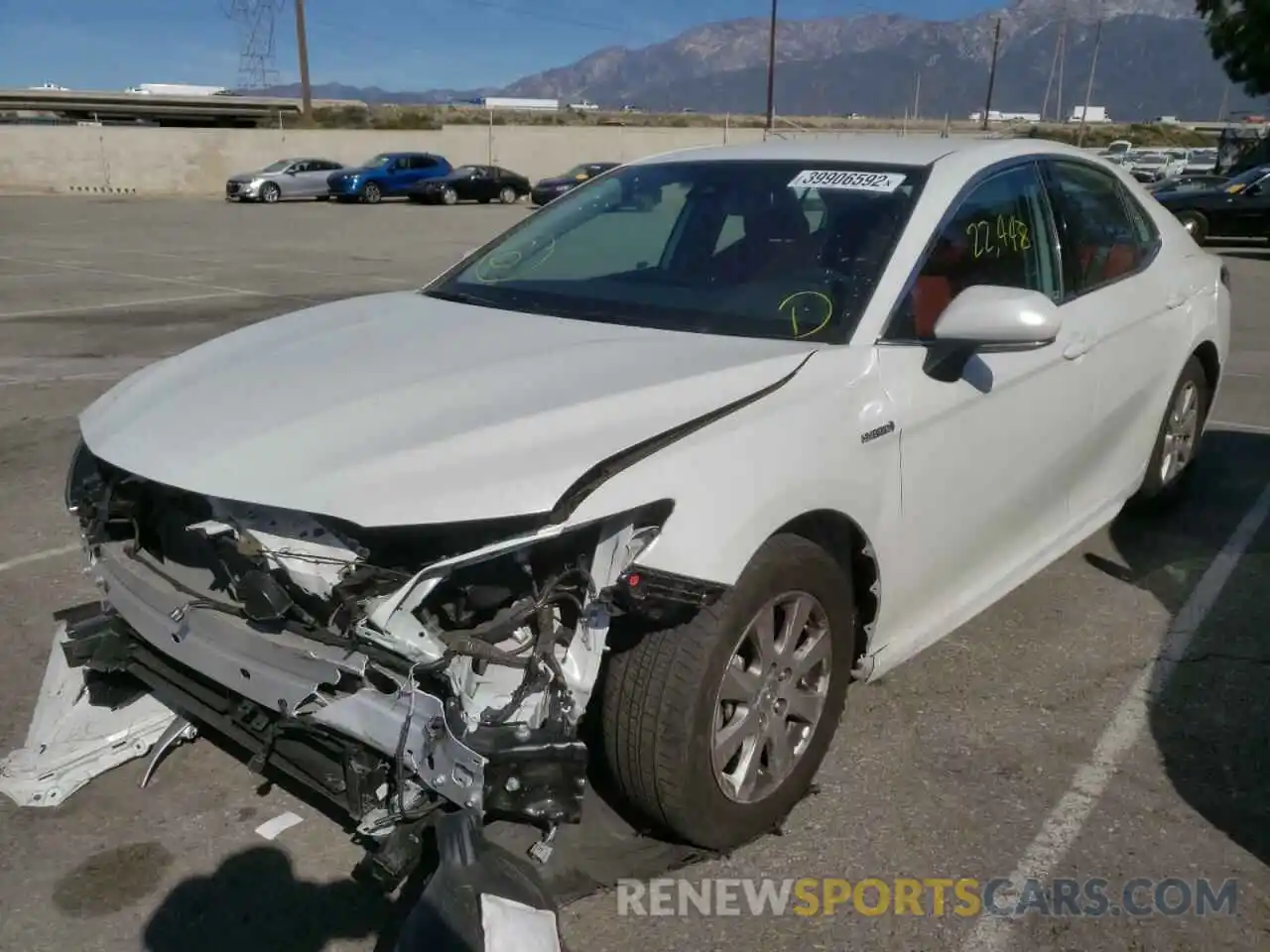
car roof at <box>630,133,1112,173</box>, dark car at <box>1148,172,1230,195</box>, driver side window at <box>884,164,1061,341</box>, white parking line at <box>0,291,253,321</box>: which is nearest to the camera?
driver side window at <box>884,164,1061,341</box>

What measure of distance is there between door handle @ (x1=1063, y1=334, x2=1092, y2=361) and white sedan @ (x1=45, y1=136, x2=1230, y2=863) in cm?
1

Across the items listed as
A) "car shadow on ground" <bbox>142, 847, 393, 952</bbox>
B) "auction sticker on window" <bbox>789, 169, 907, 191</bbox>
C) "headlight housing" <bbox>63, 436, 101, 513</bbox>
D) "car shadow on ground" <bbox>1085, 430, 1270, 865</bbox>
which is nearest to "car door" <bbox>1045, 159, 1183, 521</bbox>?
"car shadow on ground" <bbox>1085, 430, 1270, 865</bbox>

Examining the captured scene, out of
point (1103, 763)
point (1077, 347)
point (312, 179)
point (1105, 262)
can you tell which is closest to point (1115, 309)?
point (1105, 262)

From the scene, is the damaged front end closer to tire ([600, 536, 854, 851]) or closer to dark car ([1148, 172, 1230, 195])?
tire ([600, 536, 854, 851])

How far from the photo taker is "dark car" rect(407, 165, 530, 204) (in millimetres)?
35031

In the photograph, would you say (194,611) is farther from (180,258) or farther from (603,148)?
(603,148)

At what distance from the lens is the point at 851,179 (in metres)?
3.65

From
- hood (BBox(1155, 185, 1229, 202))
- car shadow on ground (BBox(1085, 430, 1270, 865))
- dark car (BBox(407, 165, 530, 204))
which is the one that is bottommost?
dark car (BBox(407, 165, 530, 204))

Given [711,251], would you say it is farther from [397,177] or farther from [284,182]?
[397,177]

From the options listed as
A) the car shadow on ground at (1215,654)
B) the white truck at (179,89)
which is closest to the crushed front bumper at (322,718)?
the car shadow on ground at (1215,654)

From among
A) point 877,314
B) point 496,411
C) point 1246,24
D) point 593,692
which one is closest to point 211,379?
point 496,411

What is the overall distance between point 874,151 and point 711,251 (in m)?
0.71

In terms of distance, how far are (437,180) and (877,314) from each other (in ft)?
111

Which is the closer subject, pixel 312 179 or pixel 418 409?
pixel 418 409
